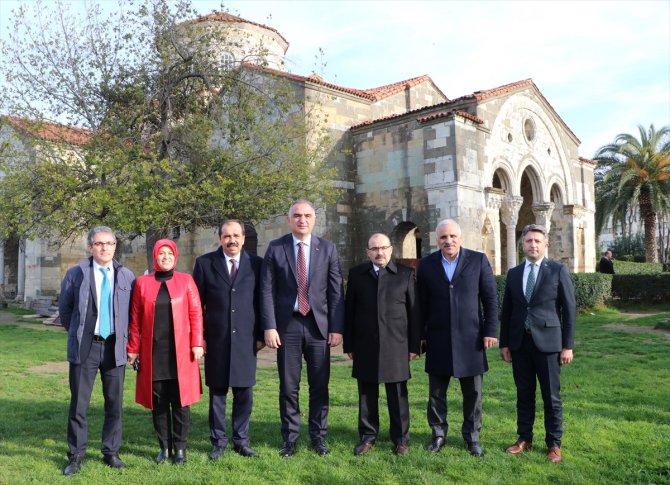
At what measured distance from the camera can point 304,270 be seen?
5258 mm

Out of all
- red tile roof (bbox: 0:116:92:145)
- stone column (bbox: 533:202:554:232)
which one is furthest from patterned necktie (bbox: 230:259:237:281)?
stone column (bbox: 533:202:554:232)

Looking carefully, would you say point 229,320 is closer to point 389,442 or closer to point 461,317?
point 389,442

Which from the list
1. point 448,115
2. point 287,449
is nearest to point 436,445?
point 287,449

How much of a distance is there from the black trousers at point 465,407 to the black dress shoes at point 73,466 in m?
3.04

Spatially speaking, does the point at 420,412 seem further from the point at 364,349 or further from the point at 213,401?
the point at 213,401

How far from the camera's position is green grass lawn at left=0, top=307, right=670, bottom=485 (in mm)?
4547

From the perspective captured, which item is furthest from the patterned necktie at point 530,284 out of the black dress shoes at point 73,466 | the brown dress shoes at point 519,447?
the black dress shoes at point 73,466

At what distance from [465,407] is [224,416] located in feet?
7.08

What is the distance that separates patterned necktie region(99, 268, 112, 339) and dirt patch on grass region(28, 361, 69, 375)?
5.61 m

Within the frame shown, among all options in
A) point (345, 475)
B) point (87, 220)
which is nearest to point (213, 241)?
point (87, 220)

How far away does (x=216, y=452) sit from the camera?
5.03 m

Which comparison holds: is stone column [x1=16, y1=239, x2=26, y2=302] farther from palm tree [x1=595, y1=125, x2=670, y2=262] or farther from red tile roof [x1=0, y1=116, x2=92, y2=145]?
palm tree [x1=595, y1=125, x2=670, y2=262]

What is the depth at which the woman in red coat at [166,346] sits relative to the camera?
16.1ft

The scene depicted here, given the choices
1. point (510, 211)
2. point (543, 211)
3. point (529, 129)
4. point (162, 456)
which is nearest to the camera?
point (162, 456)
